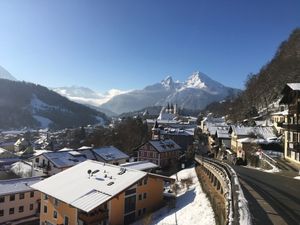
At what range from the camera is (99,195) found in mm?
29656

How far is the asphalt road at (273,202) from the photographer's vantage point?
1223cm

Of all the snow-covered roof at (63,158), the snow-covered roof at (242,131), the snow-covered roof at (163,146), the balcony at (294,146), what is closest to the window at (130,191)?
the balcony at (294,146)

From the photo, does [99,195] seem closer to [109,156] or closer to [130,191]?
[130,191]

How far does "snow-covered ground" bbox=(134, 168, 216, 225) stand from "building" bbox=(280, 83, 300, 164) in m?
11.9

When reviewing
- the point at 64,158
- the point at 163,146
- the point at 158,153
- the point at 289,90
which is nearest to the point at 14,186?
the point at 64,158

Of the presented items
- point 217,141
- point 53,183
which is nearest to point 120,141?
point 217,141

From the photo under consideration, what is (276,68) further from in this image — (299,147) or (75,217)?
(75,217)

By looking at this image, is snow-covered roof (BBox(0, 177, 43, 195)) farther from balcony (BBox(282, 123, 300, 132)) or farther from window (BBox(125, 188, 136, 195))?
balcony (BBox(282, 123, 300, 132))

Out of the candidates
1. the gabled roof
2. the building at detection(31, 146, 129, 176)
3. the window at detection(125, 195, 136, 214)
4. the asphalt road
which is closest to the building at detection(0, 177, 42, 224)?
the building at detection(31, 146, 129, 176)

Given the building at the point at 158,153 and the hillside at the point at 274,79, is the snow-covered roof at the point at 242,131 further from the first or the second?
the hillside at the point at 274,79

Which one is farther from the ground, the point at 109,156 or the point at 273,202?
the point at 273,202

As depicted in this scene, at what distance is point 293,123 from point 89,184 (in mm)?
25170

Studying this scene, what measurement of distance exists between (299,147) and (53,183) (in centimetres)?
2908

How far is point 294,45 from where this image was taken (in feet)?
310
